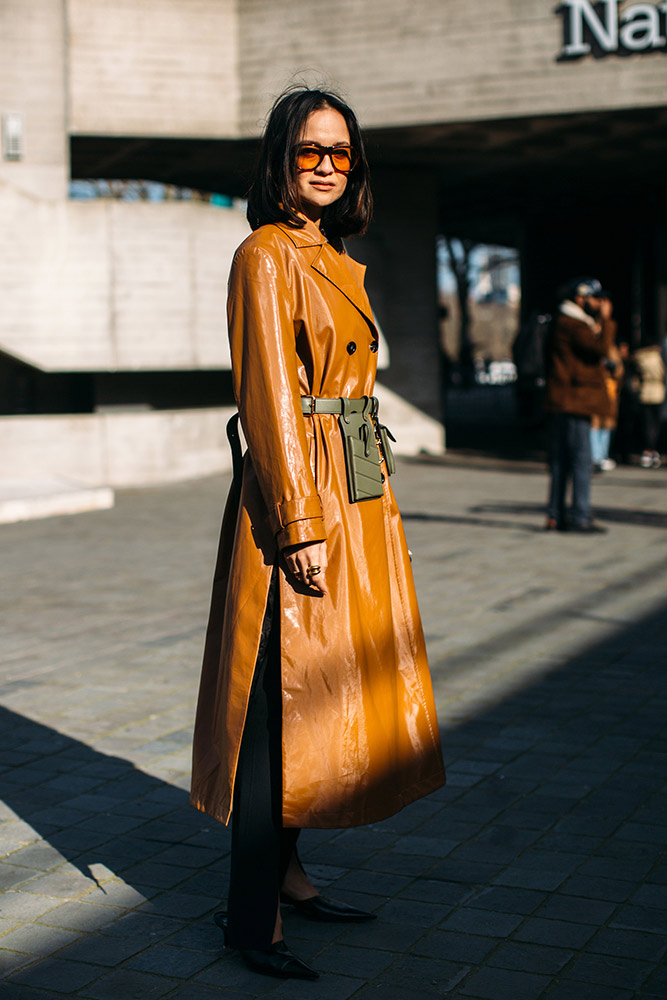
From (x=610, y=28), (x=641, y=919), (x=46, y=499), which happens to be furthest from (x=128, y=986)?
(x=610, y=28)

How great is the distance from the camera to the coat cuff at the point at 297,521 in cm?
272

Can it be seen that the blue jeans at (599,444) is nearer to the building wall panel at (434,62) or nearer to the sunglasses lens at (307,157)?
the building wall panel at (434,62)

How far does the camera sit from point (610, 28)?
1484 centimetres

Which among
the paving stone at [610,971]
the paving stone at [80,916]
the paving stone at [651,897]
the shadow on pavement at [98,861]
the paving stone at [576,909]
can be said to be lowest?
the shadow on pavement at [98,861]

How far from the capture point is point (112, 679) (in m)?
5.75

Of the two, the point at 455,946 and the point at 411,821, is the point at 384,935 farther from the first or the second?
the point at 411,821

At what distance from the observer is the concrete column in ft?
61.1

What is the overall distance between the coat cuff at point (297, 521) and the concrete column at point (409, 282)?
16.0m

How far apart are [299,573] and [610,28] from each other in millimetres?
13866

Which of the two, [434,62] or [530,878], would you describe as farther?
[434,62]

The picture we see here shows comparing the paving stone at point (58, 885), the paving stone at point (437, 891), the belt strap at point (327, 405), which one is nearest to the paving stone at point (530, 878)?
the paving stone at point (437, 891)

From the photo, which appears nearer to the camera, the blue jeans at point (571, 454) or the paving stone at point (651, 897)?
the paving stone at point (651, 897)

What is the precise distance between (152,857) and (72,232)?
464 inches

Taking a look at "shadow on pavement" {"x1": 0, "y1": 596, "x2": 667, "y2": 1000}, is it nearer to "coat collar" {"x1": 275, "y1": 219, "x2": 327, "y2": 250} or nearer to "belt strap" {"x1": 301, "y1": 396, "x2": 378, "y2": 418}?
"belt strap" {"x1": 301, "y1": 396, "x2": 378, "y2": 418}
